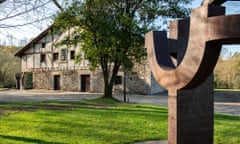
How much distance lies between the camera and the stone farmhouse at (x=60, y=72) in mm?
25781

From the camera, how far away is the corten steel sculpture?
129 inches

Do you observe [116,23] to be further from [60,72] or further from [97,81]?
[60,72]

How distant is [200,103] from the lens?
4.99 m

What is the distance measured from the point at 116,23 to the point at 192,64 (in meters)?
13.2

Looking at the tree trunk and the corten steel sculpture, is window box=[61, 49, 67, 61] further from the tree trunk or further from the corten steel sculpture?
the corten steel sculpture

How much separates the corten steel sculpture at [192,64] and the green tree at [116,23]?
11.3 meters

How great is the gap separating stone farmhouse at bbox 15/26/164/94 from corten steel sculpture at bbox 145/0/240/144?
20.0 metres

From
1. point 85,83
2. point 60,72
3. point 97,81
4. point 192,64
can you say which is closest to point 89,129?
point 192,64

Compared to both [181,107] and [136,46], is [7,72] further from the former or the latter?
[181,107]

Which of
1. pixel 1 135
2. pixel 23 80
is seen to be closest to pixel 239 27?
pixel 1 135

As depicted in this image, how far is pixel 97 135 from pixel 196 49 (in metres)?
4.16

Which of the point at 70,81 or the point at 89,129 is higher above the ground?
the point at 70,81

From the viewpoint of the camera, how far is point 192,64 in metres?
3.58

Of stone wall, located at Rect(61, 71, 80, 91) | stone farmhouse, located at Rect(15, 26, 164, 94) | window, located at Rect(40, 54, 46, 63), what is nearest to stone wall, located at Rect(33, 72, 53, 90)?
stone farmhouse, located at Rect(15, 26, 164, 94)
